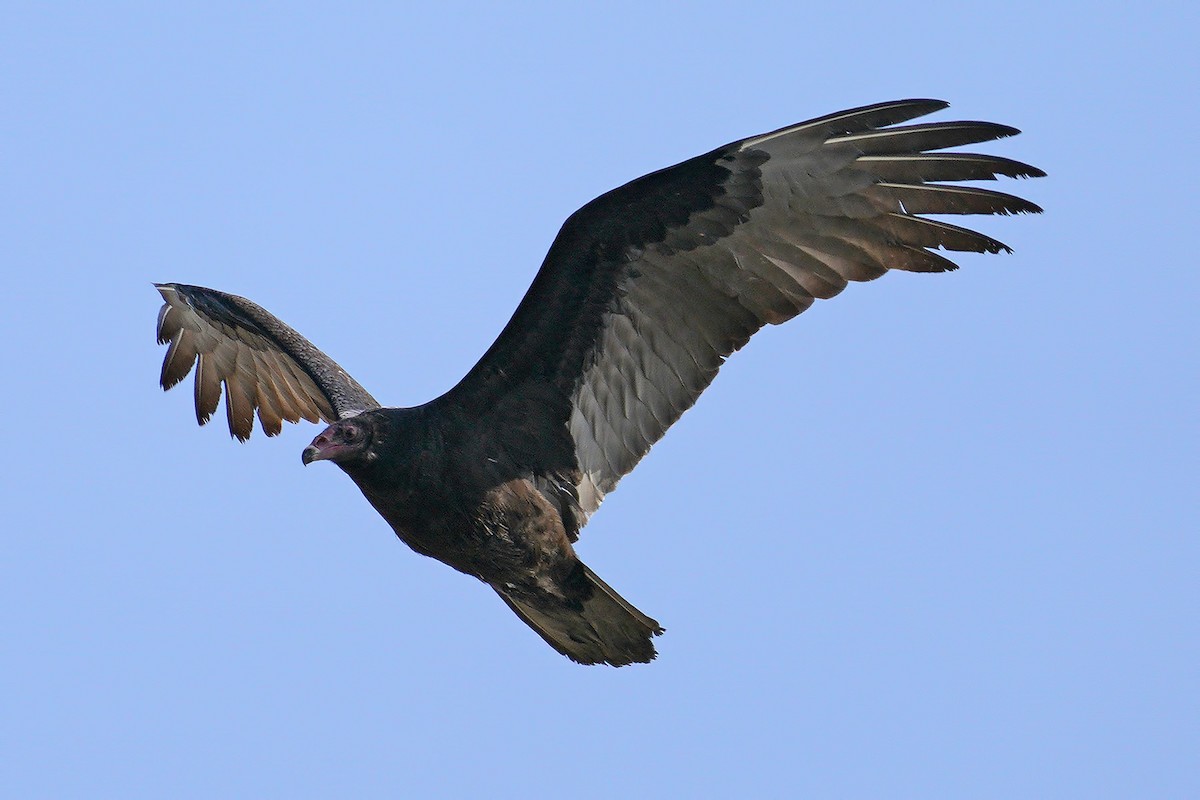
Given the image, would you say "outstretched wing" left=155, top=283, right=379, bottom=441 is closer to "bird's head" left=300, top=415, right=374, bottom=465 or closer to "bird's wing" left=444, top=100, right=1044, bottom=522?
"bird's head" left=300, top=415, right=374, bottom=465

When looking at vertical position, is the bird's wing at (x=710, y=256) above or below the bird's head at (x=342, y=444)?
above

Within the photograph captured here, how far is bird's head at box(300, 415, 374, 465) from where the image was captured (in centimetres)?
689

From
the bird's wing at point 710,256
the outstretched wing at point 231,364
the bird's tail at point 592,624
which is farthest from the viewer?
the outstretched wing at point 231,364

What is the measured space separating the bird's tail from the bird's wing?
0.47m

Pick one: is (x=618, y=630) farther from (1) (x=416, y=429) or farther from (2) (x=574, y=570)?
(1) (x=416, y=429)

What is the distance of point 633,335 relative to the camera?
707cm

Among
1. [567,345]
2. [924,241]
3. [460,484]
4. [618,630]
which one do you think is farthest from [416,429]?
[924,241]

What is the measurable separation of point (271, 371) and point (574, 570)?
9.55ft

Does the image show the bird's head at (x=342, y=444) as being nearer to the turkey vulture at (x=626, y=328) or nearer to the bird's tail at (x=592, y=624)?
the turkey vulture at (x=626, y=328)

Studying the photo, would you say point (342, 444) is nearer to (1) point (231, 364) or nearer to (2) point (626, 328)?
(2) point (626, 328)

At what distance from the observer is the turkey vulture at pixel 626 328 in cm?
652

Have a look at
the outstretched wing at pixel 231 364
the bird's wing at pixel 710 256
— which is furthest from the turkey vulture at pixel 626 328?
the outstretched wing at pixel 231 364

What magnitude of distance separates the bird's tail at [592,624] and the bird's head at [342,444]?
109 centimetres

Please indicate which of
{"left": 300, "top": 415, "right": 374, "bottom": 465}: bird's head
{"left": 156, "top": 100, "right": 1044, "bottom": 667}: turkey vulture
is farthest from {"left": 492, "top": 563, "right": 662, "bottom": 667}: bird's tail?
{"left": 300, "top": 415, "right": 374, "bottom": 465}: bird's head
